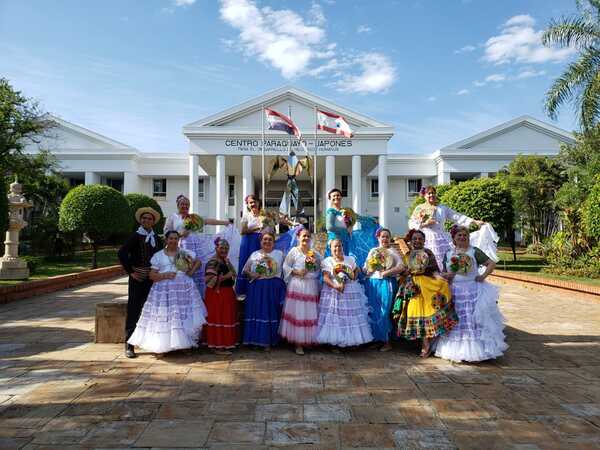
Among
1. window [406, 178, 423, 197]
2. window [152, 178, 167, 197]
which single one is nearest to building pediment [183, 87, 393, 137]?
window [406, 178, 423, 197]

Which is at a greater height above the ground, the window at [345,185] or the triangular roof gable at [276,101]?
the triangular roof gable at [276,101]

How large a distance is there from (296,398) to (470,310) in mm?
2343

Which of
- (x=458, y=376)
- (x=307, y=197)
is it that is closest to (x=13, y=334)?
(x=458, y=376)

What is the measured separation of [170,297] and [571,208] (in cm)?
1426

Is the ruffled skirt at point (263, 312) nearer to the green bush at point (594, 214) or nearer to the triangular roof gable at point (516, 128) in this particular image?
the green bush at point (594, 214)

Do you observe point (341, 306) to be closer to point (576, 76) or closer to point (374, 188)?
point (576, 76)

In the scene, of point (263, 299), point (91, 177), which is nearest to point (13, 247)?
point (263, 299)

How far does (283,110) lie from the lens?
27.7m

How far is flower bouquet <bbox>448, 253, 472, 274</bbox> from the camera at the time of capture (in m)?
4.79

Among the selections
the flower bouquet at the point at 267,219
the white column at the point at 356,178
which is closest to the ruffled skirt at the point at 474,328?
the flower bouquet at the point at 267,219

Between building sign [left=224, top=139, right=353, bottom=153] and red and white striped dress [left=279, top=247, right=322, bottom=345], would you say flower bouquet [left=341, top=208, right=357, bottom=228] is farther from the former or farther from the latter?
building sign [left=224, top=139, right=353, bottom=153]

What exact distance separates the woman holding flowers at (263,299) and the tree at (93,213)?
12.8 metres

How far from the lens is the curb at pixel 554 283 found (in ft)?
31.3

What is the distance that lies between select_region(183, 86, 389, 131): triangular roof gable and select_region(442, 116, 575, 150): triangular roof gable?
1191 centimetres
